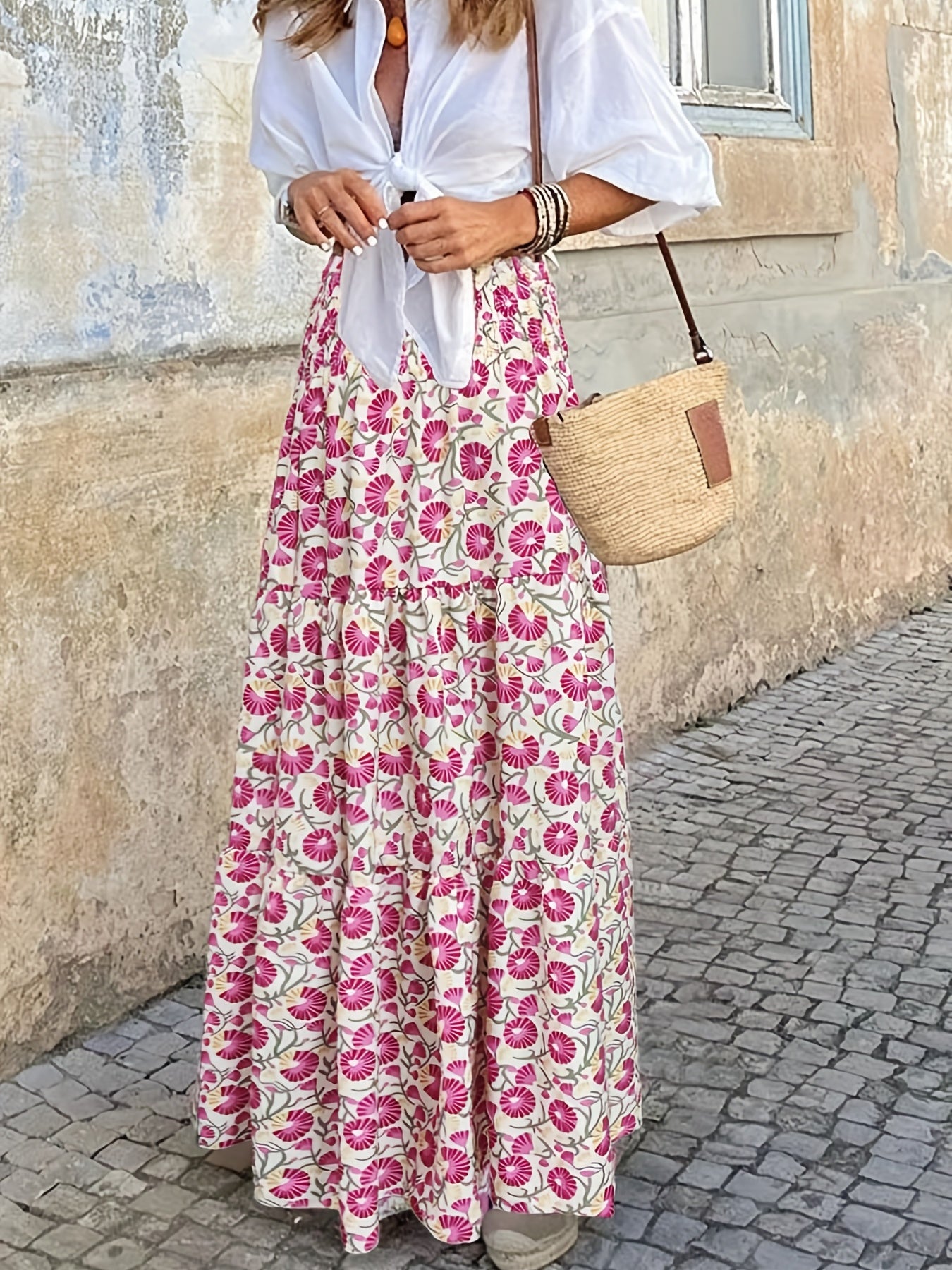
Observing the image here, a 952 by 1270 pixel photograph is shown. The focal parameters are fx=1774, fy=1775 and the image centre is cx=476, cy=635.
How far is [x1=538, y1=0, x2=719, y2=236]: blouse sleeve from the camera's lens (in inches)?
94.0

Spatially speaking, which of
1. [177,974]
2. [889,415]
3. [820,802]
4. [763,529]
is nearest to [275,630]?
[177,974]

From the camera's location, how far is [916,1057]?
3.33 m

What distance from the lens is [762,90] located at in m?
6.00

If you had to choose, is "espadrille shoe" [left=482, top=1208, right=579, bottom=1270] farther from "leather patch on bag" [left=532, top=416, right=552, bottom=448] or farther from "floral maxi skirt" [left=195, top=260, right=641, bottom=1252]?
"leather patch on bag" [left=532, top=416, right=552, bottom=448]

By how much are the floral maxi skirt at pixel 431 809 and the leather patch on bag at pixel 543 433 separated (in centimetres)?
8

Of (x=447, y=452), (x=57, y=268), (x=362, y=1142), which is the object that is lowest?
(x=362, y=1142)

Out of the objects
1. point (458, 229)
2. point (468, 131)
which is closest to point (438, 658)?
point (458, 229)

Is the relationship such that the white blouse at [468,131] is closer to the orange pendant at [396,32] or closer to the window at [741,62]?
the orange pendant at [396,32]

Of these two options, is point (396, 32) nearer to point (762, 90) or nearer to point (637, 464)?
point (637, 464)

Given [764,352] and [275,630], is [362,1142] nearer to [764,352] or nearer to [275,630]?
[275,630]

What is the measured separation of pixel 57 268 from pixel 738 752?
2686 mm

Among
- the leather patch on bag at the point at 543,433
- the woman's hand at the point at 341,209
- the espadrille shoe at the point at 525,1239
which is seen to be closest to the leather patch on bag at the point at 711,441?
the leather patch on bag at the point at 543,433

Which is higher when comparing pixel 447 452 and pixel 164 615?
pixel 447 452

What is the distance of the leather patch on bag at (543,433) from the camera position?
93.7 inches
